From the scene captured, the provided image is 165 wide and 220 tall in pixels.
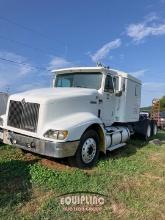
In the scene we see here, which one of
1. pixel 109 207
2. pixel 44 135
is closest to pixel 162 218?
pixel 109 207

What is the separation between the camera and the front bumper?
6465 millimetres

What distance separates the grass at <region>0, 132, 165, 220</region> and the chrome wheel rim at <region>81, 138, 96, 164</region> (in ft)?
1.02

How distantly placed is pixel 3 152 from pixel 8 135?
109 cm

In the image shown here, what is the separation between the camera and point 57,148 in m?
6.44

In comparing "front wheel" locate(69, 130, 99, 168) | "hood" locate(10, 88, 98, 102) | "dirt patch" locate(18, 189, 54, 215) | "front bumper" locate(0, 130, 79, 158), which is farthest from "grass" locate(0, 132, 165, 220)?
"hood" locate(10, 88, 98, 102)

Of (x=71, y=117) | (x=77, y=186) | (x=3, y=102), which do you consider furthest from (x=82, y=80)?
(x=77, y=186)

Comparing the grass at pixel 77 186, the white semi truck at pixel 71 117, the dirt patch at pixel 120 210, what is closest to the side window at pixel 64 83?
the white semi truck at pixel 71 117

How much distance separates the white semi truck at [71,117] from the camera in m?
6.64

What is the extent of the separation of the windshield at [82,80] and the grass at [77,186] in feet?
7.50

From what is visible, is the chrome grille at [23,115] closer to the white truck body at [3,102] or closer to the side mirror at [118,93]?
the white truck body at [3,102]

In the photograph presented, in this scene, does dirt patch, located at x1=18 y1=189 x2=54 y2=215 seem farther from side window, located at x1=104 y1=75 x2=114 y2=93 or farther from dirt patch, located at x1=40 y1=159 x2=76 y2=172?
side window, located at x1=104 y1=75 x2=114 y2=93

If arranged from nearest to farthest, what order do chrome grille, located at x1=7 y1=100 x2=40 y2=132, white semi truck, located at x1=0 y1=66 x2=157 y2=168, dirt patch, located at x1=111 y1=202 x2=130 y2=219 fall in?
dirt patch, located at x1=111 y1=202 x2=130 y2=219
white semi truck, located at x1=0 y1=66 x2=157 y2=168
chrome grille, located at x1=7 y1=100 x2=40 y2=132

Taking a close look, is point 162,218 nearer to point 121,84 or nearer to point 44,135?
point 44,135

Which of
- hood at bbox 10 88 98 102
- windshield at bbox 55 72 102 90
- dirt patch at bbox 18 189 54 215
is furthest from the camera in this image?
windshield at bbox 55 72 102 90
